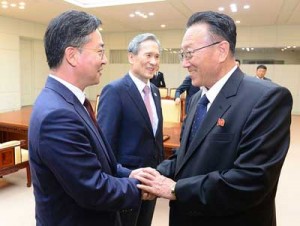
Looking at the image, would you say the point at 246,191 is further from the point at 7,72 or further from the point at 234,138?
the point at 7,72

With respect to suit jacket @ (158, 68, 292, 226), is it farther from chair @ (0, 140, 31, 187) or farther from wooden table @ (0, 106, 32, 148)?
wooden table @ (0, 106, 32, 148)

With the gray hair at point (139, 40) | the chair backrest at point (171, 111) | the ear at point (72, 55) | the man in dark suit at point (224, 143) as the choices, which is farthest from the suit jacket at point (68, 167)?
the chair backrest at point (171, 111)

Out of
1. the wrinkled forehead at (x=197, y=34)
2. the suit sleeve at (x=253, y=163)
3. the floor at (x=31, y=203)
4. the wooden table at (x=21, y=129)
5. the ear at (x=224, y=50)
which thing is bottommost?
the floor at (x=31, y=203)

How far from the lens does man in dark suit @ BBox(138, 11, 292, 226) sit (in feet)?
3.95

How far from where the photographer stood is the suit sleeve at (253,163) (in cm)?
119

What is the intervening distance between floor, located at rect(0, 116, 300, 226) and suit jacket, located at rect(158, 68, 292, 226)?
1899mm

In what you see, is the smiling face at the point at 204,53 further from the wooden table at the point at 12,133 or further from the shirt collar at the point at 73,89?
the wooden table at the point at 12,133

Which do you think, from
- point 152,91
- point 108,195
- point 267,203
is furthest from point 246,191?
point 152,91

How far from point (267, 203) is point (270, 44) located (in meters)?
11.0

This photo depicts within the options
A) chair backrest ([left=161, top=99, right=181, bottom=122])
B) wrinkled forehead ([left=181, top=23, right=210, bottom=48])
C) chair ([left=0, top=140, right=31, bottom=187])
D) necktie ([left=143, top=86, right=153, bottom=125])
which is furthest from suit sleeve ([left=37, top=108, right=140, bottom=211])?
chair backrest ([left=161, top=99, right=181, bottom=122])

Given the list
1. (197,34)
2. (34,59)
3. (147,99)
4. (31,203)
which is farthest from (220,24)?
(34,59)

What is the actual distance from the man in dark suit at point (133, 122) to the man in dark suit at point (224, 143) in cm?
63

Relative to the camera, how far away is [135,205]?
52.3 inches

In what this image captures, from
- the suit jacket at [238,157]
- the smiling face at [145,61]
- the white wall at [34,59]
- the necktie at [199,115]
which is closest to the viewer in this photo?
the suit jacket at [238,157]
